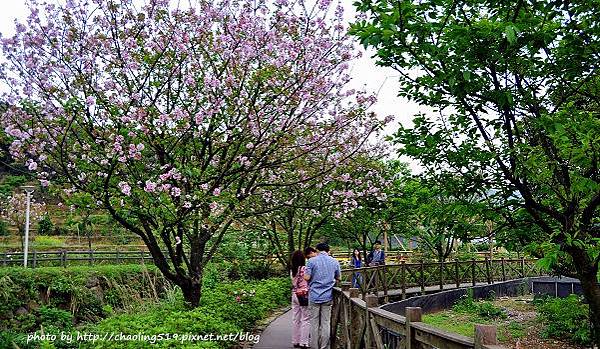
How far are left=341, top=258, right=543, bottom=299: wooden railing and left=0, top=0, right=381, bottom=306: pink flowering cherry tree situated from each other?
633 centimetres

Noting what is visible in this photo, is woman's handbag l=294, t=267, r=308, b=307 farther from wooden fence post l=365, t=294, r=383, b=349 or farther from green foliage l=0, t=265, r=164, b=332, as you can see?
green foliage l=0, t=265, r=164, b=332

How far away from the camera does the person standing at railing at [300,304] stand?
8445mm

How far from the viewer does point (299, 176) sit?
10555 millimetres

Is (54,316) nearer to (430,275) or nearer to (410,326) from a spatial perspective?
(430,275)

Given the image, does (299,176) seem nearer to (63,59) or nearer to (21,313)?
(63,59)

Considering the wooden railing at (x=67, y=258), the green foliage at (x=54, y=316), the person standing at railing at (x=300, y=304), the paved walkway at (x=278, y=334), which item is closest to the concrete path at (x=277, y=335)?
the paved walkway at (x=278, y=334)

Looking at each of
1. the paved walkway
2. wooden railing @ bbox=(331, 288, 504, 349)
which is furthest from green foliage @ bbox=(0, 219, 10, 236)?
wooden railing @ bbox=(331, 288, 504, 349)

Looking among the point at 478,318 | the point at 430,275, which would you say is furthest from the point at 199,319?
the point at 430,275

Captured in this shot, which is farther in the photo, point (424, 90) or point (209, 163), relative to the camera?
point (209, 163)

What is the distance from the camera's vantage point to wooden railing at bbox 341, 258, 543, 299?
14945mm

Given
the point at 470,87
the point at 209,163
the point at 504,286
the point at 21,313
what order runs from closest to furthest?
the point at 470,87, the point at 209,163, the point at 21,313, the point at 504,286

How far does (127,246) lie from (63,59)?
2547 cm

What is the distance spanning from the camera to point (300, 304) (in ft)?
28.2

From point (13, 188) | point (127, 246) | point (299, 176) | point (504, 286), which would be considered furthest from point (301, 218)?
point (13, 188)
